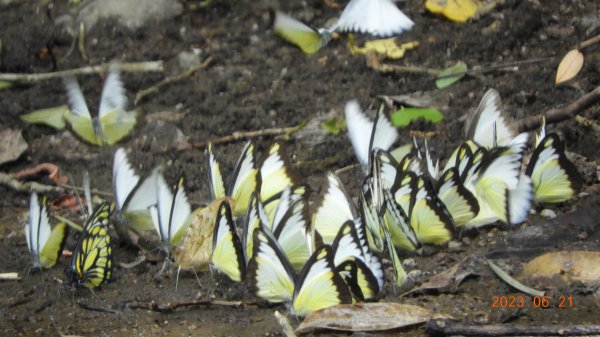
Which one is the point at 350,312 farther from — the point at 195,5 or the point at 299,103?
the point at 195,5

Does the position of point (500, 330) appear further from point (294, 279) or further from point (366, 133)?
point (366, 133)

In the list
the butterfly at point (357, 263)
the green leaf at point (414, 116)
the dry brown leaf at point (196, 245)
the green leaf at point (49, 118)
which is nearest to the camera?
the butterfly at point (357, 263)

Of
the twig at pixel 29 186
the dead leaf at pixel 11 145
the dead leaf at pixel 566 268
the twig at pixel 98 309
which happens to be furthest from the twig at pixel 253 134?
the dead leaf at pixel 566 268

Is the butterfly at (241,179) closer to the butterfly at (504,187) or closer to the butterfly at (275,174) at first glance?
the butterfly at (275,174)

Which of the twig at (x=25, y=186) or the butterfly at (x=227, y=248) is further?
the twig at (x=25, y=186)

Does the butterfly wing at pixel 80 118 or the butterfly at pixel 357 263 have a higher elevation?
the butterfly wing at pixel 80 118
